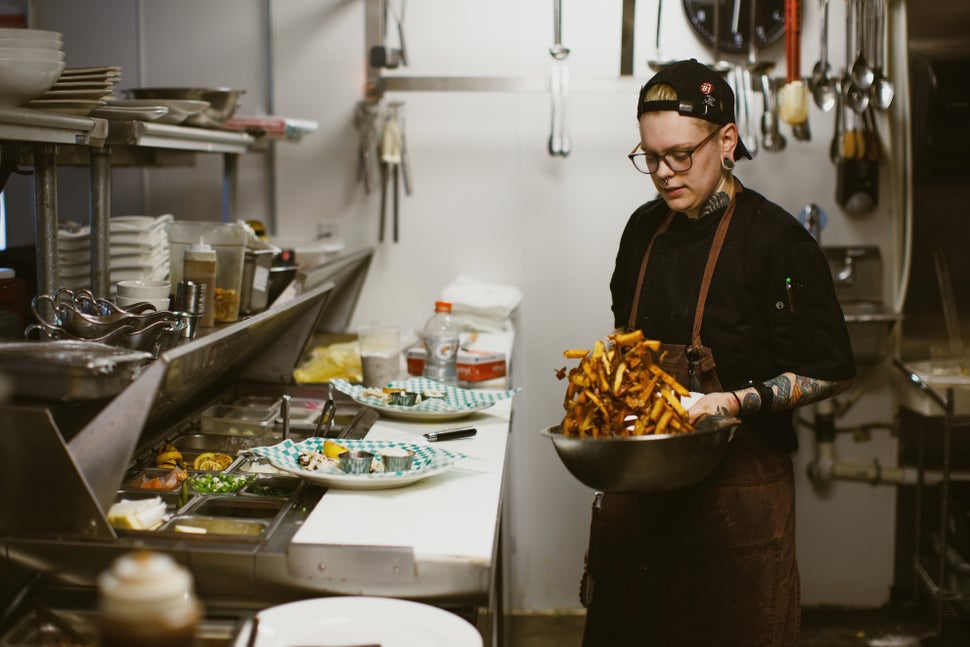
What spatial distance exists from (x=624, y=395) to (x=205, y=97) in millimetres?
1752

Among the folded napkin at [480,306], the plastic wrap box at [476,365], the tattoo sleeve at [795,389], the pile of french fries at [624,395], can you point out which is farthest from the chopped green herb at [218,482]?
the folded napkin at [480,306]

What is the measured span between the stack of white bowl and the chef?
1.29 meters

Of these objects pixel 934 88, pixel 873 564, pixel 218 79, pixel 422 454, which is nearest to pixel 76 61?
pixel 218 79

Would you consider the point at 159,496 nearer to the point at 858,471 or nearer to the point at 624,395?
the point at 624,395

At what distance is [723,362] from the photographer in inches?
92.1

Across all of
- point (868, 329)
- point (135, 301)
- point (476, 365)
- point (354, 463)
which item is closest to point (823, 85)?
point (868, 329)

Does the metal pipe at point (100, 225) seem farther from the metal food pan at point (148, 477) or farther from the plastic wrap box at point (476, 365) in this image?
the plastic wrap box at point (476, 365)

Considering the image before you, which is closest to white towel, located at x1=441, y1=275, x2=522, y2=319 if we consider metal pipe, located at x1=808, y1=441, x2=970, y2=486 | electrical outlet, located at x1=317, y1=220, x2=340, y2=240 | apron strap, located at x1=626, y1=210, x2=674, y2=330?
electrical outlet, located at x1=317, y1=220, x2=340, y2=240

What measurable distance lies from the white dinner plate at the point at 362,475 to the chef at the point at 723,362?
655 millimetres

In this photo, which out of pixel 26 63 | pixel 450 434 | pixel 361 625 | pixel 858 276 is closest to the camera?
pixel 361 625

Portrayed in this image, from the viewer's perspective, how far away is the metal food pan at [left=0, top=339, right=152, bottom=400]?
5.01 ft

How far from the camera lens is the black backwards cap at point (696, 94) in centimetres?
225

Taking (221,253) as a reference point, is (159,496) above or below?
below

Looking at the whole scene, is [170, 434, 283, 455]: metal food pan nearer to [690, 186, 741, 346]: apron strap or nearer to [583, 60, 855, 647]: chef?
[583, 60, 855, 647]: chef
